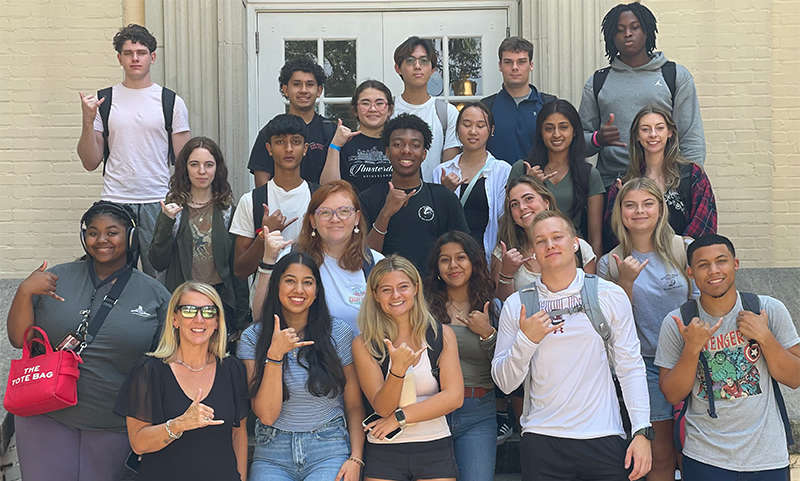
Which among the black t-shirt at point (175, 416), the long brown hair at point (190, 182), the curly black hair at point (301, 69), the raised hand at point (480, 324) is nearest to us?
the black t-shirt at point (175, 416)

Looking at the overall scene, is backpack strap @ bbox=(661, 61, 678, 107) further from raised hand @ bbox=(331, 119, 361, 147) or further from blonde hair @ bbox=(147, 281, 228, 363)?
blonde hair @ bbox=(147, 281, 228, 363)

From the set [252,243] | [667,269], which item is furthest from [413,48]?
[667,269]

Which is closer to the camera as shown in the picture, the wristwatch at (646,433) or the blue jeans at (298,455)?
the wristwatch at (646,433)

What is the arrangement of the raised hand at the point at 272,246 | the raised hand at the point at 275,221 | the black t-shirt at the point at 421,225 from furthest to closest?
the black t-shirt at the point at 421,225 → the raised hand at the point at 275,221 → the raised hand at the point at 272,246

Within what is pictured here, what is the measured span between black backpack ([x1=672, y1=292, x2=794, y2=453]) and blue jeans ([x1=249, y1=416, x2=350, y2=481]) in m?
1.59

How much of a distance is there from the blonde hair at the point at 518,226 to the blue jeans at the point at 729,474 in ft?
4.64

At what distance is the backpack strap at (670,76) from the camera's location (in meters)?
5.23

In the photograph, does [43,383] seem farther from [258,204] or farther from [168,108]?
[168,108]

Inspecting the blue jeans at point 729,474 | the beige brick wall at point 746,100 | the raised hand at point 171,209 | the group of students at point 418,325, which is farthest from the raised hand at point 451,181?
the beige brick wall at point 746,100

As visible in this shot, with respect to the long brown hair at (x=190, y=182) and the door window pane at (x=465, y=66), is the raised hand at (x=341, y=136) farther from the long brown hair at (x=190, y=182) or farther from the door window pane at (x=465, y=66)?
the door window pane at (x=465, y=66)

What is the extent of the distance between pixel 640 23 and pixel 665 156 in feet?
3.51

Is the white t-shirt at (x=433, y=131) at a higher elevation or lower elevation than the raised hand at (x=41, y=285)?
higher

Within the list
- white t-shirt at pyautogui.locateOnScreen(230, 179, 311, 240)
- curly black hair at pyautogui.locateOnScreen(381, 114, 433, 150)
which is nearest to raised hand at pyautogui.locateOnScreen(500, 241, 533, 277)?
curly black hair at pyautogui.locateOnScreen(381, 114, 433, 150)

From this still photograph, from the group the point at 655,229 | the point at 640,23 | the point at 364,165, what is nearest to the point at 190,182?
the point at 364,165
